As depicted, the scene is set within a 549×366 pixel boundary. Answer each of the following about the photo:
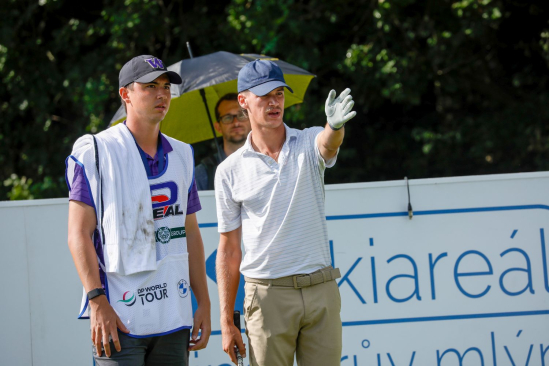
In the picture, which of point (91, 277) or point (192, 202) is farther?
point (192, 202)

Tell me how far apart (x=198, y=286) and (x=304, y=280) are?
485mm

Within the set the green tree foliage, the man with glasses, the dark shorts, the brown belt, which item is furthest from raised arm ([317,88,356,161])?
the green tree foliage

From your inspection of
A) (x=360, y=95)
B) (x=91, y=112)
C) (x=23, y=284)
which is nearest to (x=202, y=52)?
(x=91, y=112)

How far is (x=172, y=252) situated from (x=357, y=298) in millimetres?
1893

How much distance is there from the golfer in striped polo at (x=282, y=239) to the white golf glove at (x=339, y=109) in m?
0.16

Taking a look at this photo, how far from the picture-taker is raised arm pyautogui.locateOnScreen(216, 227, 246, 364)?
2902 mm

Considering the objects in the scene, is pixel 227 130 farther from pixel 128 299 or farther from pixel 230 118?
pixel 128 299

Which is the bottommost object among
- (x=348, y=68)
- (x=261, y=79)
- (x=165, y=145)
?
(x=165, y=145)

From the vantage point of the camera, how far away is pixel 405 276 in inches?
165

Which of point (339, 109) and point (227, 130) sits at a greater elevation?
point (227, 130)

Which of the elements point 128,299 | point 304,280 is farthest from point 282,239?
point 128,299

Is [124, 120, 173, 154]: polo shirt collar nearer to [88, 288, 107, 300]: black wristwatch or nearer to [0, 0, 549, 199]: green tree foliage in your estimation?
[88, 288, 107, 300]: black wristwatch

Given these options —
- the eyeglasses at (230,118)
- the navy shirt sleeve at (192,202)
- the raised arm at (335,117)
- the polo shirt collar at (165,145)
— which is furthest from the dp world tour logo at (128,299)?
the eyeglasses at (230,118)

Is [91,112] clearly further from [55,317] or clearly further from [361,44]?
[55,317]
